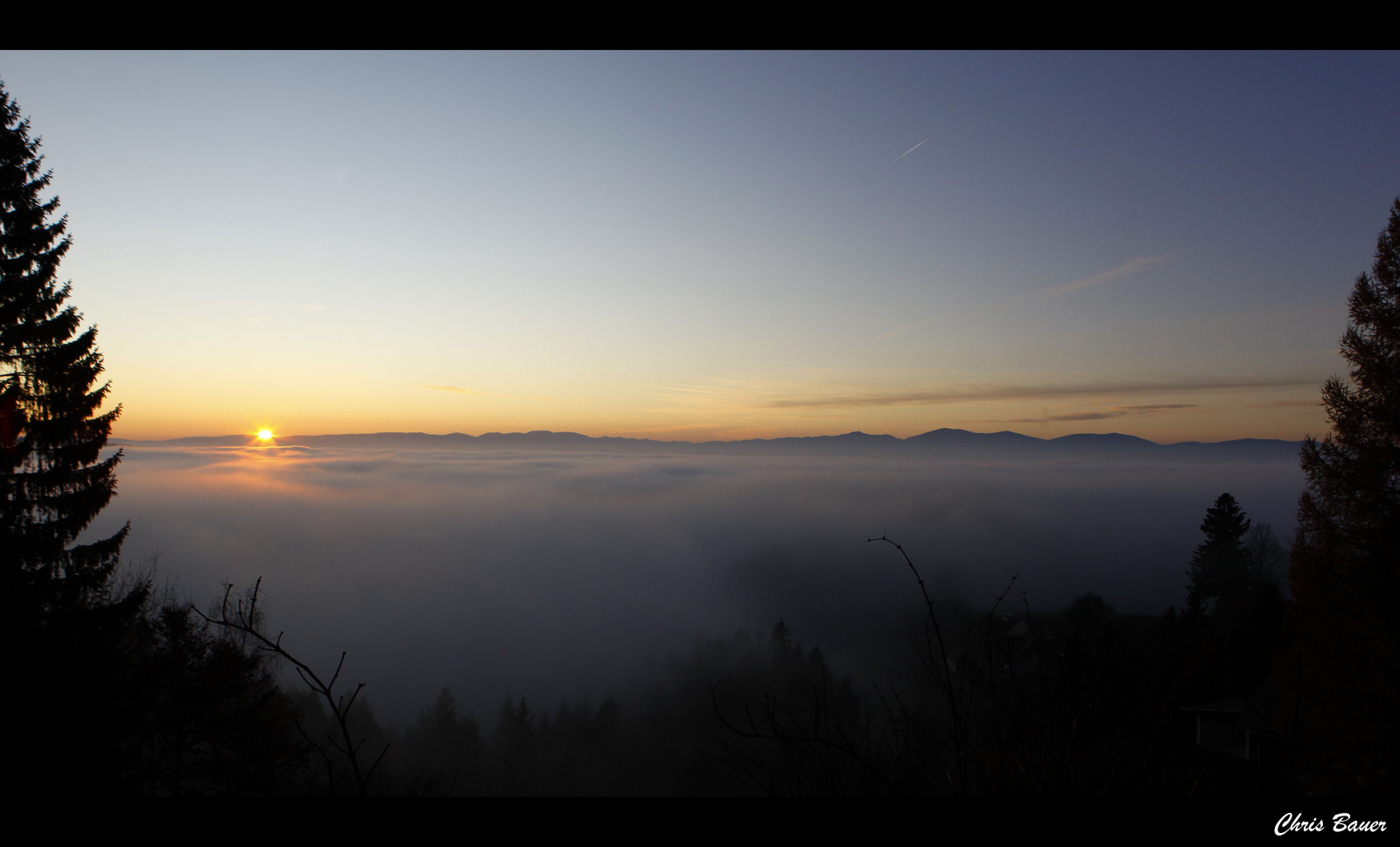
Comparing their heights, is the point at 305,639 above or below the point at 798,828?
below

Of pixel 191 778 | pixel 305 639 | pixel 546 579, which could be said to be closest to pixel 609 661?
pixel 305 639

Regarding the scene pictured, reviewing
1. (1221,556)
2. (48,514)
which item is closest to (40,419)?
(48,514)

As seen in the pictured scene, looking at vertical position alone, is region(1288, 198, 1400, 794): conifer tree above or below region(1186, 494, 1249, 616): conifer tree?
above

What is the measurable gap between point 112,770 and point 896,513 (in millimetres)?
97213

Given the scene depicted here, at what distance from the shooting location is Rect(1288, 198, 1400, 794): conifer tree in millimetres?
6352

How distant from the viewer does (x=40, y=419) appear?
6.97 meters

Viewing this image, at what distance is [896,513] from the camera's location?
94188 millimetres

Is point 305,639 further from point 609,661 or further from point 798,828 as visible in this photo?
point 798,828
